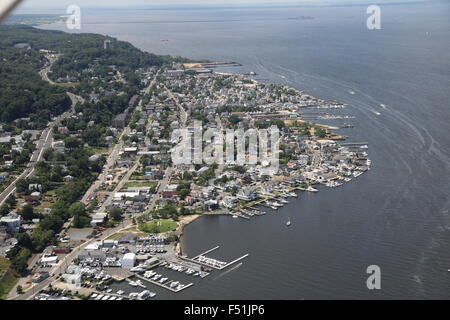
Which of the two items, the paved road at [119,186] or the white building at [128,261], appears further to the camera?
the paved road at [119,186]

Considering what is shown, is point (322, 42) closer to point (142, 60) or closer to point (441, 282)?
point (142, 60)

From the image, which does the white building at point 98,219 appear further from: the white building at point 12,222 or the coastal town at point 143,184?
the white building at point 12,222

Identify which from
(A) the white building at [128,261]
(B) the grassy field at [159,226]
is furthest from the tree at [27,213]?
(A) the white building at [128,261]

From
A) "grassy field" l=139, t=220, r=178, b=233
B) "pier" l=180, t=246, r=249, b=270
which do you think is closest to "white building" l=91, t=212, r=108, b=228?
"grassy field" l=139, t=220, r=178, b=233

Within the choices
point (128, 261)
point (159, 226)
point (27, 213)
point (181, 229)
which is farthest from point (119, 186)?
point (128, 261)

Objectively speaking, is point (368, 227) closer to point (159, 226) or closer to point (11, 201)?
Answer: point (159, 226)

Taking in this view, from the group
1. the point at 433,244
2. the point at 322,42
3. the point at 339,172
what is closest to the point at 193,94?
the point at 339,172
